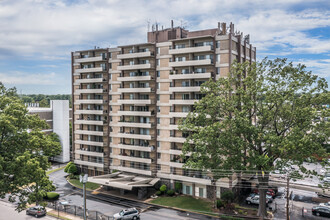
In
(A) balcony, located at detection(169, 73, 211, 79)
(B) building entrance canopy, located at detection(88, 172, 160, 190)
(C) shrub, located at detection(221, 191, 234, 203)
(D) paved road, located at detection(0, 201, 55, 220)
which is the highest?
(A) balcony, located at detection(169, 73, 211, 79)

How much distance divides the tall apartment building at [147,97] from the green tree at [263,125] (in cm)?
901

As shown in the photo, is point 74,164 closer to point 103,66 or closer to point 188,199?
point 103,66

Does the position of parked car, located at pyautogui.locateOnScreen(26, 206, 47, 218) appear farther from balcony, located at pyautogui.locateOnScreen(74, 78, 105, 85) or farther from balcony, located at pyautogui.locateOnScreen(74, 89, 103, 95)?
balcony, located at pyautogui.locateOnScreen(74, 78, 105, 85)

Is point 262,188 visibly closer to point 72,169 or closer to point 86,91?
point 86,91

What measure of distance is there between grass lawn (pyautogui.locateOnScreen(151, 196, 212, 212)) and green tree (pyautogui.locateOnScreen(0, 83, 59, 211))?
22.4 meters

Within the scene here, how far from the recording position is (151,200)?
51.1 m

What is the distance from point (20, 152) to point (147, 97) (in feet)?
94.4

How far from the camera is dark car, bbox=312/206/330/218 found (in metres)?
42.7

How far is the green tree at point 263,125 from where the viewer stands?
1454 inches

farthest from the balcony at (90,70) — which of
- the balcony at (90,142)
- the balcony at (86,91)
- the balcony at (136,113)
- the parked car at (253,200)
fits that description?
the parked car at (253,200)

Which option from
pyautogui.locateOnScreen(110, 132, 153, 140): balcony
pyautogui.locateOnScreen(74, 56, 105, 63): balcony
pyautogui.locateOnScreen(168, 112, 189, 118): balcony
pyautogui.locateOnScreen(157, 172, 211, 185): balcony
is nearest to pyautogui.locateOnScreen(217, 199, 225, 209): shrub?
pyautogui.locateOnScreen(157, 172, 211, 185): balcony

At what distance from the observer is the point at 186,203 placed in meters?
48.8

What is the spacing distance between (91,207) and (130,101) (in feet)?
70.0

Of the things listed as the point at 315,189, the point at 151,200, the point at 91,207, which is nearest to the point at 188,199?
the point at 151,200
